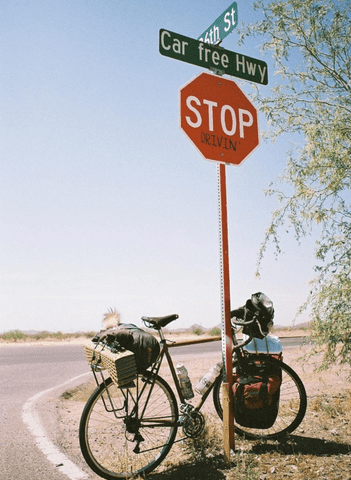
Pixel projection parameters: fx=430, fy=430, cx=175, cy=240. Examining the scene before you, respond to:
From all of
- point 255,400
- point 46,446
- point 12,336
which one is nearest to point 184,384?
point 255,400

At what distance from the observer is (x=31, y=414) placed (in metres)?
6.55

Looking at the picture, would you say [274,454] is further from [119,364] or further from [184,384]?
[119,364]

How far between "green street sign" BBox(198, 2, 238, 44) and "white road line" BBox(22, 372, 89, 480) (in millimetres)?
4433

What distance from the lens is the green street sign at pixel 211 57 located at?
162 inches

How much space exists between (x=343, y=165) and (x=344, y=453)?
4.82 m

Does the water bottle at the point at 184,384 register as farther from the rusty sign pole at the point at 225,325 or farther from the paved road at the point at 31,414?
the paved road at the point at 31,414

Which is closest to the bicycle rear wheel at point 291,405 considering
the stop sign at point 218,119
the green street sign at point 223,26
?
the stop sign at point 218,119

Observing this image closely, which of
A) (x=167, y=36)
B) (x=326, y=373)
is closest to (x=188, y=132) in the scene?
(x=167, y=36)

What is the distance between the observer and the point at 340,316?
6.95m

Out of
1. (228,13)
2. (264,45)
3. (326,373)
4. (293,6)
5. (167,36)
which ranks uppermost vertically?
(293,6)

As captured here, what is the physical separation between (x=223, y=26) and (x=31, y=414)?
19.4 feet

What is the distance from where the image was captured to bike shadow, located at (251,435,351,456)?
411cm

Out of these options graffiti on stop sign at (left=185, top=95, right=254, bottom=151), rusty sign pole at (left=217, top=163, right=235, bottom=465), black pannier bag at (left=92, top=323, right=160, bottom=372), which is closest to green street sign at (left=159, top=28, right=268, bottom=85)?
graffiti on stop sign at (left=185, top=95, right=254, bottom=151)

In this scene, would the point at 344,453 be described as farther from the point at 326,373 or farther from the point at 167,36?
the point at 326,373
